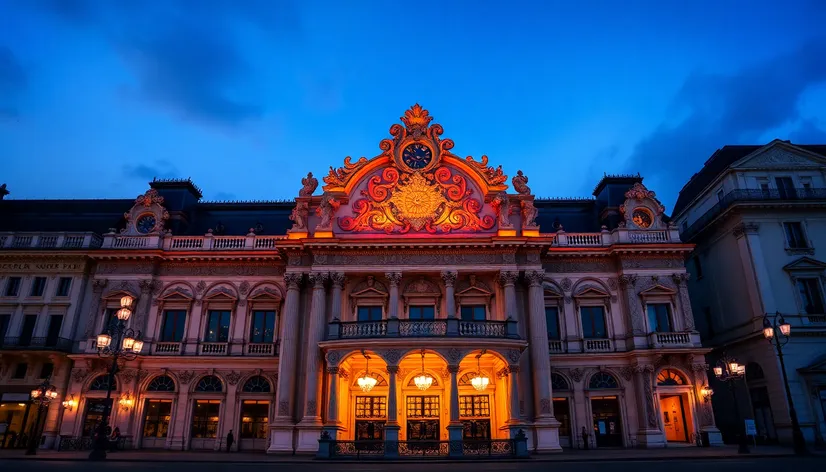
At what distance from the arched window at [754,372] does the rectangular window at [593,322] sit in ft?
29.0

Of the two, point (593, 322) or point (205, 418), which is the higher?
point (593, 322)

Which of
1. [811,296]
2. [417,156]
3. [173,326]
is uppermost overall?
[417,156]

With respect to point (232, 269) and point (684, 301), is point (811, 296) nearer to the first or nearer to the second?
point (684, 301)

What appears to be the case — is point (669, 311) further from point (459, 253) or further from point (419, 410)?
point (419, 410)

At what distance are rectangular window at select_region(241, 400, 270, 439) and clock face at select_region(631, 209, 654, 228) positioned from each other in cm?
2534

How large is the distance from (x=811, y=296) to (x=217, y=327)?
35.7 metres

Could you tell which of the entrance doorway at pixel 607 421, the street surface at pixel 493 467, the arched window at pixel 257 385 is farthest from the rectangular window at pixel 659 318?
the arched window at pixel 257 385

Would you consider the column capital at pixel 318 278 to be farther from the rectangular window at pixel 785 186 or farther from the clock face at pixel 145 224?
the rectangular window at pixel 785 186

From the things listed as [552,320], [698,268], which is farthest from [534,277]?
[698,268]

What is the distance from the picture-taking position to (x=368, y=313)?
30312 mm

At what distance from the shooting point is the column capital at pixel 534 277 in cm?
2938

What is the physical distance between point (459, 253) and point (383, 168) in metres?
7.25

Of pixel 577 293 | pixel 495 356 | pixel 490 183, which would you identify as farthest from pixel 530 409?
pixel 490 183

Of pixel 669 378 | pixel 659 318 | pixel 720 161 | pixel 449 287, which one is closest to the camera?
pixel 449 287
